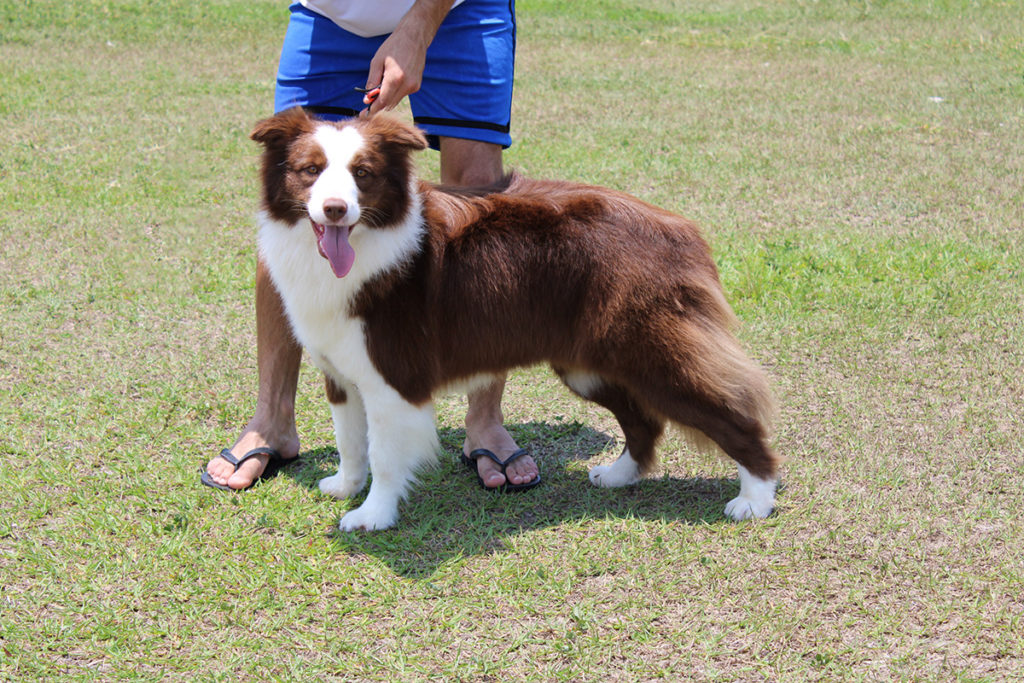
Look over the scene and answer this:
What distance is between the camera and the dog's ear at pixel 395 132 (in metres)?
3.17

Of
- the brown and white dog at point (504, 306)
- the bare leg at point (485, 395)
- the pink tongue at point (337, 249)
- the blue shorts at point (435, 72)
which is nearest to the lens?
the pink tongue at point (337, 249)

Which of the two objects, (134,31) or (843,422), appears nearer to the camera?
(843,422)

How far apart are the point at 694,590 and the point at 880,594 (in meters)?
0.60

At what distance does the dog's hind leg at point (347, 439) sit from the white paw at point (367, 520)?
218 millimetres

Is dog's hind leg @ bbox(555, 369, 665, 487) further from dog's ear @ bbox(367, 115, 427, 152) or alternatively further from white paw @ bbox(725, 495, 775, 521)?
dog's ear @ bbox(367, 115, 427, 152)

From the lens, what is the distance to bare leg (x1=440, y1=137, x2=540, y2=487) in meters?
3.90

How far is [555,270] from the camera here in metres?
3.44

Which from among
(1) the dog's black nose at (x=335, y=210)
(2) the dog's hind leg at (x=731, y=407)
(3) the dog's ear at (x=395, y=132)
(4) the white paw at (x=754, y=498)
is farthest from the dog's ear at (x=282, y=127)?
(4) the white paw at (x=754, y=498)

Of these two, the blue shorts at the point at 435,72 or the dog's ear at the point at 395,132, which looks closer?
the dog's ear at the point at 395,132

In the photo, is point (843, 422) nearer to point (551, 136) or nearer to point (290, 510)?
point (290, 510)

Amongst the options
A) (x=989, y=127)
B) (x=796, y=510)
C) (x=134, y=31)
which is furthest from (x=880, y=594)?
(x=134, y=31)

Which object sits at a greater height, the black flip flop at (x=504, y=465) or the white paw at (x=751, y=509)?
the white paw at (x=751, y=509)

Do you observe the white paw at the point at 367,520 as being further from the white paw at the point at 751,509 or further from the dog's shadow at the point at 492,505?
the white paw at the point at 751,509

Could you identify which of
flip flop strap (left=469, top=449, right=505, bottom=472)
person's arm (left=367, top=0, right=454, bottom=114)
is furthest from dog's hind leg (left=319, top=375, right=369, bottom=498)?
person's arm (left=367, top=0, right=454, bottom=114)
